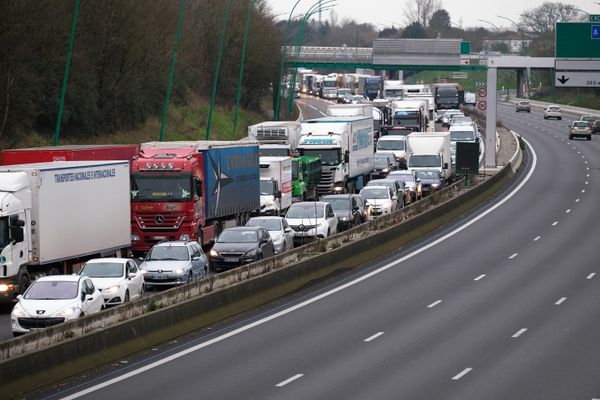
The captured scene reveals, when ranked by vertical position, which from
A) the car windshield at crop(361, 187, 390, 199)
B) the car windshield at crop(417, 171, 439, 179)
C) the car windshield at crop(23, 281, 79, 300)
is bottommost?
the car windshield at crop(417, 171, 439, 179)

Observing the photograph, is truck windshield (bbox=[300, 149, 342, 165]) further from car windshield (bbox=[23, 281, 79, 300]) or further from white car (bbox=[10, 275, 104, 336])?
car windshield (bbox=[23, 281, 79, 300])

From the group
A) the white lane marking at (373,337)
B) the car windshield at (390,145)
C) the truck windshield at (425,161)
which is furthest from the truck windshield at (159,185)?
the car windshield at (390,145)

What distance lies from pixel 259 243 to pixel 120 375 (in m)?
14.6

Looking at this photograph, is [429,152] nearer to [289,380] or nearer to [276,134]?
[276,134]

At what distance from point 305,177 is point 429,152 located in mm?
13454

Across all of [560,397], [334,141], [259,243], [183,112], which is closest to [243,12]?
[183,112]

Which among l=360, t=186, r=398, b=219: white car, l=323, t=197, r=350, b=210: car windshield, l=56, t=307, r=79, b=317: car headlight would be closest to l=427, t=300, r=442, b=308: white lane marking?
l=56, t=307, r=79, b=317: car headlight

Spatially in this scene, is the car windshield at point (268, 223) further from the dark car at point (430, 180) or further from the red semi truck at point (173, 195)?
the dark car at point (430, 180)

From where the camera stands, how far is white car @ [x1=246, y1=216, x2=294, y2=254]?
40.0m

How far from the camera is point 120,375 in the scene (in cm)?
2295

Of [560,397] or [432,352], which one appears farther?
[432,352]

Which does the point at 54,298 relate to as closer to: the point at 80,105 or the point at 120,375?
the point at 120,375

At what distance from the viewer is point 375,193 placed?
52906mm

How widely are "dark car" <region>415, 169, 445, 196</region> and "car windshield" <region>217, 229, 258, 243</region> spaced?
82.4ft
